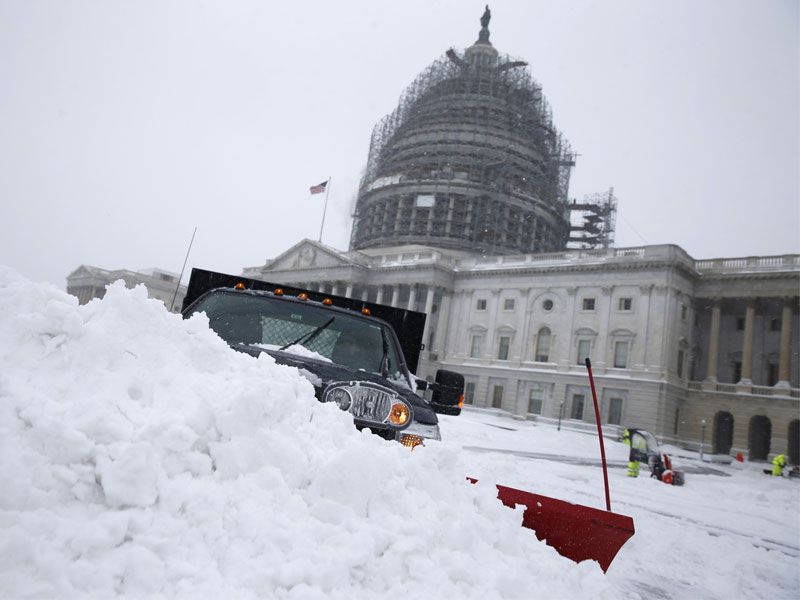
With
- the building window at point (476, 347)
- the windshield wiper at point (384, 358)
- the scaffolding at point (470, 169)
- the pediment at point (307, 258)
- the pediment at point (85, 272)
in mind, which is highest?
the scaffolding at point (470, 169)

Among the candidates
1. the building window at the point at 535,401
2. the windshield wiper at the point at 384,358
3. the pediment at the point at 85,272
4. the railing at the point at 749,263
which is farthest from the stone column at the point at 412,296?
the windshield wiper at the point at 384,358

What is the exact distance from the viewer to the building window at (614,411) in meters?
40.8

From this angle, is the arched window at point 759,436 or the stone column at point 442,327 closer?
the arched window at point 759,436

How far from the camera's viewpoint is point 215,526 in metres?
2.09

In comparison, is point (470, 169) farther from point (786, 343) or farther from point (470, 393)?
point (786, 343)

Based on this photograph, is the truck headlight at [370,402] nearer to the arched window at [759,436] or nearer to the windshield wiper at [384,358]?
the windshield wiper at [384,358]

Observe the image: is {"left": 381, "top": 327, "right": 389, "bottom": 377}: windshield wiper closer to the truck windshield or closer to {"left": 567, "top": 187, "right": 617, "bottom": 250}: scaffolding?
the truck windshield

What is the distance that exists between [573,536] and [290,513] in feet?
6.84

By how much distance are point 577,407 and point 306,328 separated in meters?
42.1

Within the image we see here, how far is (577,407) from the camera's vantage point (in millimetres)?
43312

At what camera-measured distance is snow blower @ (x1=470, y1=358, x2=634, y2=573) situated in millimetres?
3451

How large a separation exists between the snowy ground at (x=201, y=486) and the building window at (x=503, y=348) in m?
46.3

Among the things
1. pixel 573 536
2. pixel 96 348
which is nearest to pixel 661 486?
pixel 573 536

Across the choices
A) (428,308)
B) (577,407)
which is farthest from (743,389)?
(428,308)
